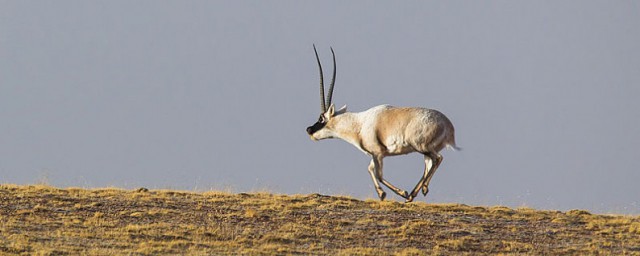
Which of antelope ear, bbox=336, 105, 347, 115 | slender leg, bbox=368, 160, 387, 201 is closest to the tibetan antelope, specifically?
slender leg, bbox=368, 160, 387, 201

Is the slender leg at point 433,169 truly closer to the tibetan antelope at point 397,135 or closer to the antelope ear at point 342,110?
the tibetan antelope at point 397,135

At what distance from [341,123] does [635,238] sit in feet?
24.8

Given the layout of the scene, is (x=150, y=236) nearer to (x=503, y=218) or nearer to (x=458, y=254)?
(x=458, y=254)

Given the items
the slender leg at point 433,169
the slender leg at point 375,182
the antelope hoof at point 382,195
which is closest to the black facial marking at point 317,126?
the slender leg at point 375,182

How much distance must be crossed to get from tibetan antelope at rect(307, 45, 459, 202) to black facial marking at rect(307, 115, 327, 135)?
2.41 feet

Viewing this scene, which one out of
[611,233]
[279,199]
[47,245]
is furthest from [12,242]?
[611,233]

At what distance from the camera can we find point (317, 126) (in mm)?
25469

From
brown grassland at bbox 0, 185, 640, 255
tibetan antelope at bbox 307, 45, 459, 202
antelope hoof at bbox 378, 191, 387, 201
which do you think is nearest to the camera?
brown grassland at bbox 0, 185, 640, 255

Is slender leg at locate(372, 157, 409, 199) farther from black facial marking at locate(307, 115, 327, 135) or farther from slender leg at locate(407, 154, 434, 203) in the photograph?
black facial marking at locate(307, 115, 327, 135)

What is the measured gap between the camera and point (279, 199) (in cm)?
2208

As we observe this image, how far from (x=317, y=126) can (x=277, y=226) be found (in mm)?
6755

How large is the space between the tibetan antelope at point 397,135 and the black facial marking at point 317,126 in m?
0.73

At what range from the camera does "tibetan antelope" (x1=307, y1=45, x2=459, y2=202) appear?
863 inches

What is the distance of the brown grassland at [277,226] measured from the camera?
1709 cm
